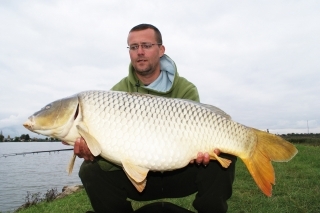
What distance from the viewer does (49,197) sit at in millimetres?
6824

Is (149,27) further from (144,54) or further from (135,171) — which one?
(135,171)

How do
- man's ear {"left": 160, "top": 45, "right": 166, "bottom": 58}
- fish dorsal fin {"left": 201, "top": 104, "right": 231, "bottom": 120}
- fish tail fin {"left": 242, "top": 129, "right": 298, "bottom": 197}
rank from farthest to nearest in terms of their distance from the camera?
1. man's ear {"left": 160, "top": 45, "right": 166, "bottom": 58}
2. fish dorsal fin {"left": 201, "top": 104, "right": 231, "bottom": 120}
3. fish tail fin {"left": 242, "top": 129, "right": 298, "bottom": 197}

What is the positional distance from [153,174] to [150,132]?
59 cm

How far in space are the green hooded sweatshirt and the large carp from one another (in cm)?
70

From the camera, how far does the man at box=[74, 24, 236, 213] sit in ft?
7.30

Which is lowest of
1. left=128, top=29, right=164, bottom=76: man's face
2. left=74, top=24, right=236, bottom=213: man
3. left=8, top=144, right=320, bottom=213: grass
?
left=8, top=144, right=320, bottom=213: grass

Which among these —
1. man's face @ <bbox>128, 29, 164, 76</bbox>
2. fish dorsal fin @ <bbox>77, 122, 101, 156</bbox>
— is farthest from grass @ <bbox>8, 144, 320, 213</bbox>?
fish dorsal fin @ <bbox>77, 122, 101, 156</bbox>

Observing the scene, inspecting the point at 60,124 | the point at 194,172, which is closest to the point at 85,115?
the point at 60,124

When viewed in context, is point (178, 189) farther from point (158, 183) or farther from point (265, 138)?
point (265, 138)

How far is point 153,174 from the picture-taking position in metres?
2.40

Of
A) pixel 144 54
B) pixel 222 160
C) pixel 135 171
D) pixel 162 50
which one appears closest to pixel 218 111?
pixel 222 160

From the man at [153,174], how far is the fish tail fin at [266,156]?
23 centimetres

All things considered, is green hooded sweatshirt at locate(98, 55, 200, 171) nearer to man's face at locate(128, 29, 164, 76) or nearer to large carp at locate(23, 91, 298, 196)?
man's face at locate(128, 29, 164, 76)

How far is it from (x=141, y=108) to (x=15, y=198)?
8561 millimetres
